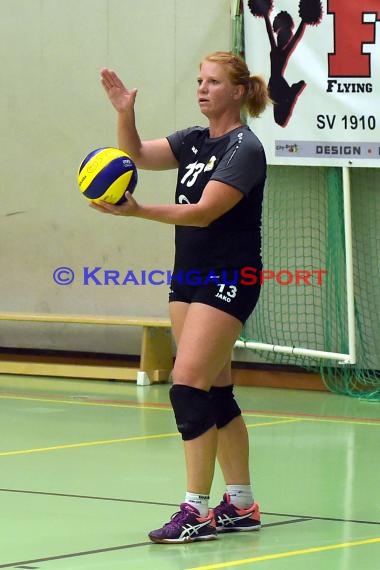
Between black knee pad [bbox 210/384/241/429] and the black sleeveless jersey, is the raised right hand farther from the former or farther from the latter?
black knee pad [bbox 210/384/241/429]

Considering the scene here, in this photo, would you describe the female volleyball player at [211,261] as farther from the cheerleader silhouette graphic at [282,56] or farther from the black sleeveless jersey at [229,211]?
the cheerleader silhouette graphic at [282,56]

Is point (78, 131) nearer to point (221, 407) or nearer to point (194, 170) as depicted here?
point (194, 170)

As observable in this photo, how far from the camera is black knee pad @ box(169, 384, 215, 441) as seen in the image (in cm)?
514

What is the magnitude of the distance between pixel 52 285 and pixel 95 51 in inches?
86.9

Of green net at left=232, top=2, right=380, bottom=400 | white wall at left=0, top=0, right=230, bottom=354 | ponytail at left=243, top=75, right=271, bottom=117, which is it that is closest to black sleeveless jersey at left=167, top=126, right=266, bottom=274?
ponytail at left=243, top=75, right=271, bottom=117

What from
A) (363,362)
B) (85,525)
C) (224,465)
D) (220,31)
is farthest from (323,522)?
(220,31)

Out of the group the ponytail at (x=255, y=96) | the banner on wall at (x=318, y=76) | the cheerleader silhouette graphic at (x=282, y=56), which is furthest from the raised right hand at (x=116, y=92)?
the cheerleader silhouette graphic at (x=282, y=56)

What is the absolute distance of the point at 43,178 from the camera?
1199 cm

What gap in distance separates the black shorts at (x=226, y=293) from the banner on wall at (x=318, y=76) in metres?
5.06

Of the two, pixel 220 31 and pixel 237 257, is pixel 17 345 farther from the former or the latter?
pixel 237 257

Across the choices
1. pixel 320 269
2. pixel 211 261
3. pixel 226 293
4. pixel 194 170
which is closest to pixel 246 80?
pixel 194 170

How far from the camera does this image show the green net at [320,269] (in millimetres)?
10461

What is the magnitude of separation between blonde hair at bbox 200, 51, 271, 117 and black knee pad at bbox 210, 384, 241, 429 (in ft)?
3.93

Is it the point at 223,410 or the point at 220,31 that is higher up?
the point at 220,31
